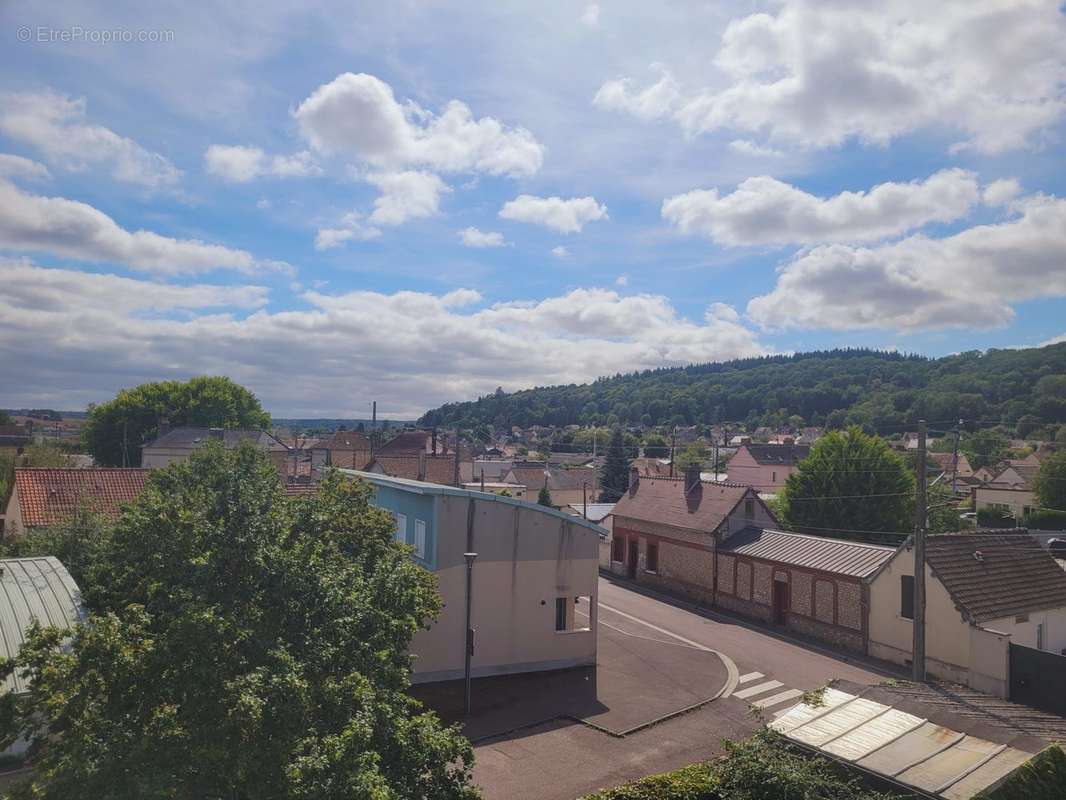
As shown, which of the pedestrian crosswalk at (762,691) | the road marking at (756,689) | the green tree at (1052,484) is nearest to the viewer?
the pedestrian crosswalk at (762,691)

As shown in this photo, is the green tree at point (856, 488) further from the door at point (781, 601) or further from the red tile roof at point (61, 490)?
the red tile roof at point (61, 490)

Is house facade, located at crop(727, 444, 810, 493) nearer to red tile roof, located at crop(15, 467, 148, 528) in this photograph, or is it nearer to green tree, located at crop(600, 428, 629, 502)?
green tree, located at crop(600, 428, 629, 502)

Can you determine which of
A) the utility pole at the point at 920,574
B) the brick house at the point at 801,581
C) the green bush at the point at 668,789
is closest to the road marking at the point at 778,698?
the utility pole at the point at 920,574

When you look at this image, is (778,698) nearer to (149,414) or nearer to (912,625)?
(912,625)

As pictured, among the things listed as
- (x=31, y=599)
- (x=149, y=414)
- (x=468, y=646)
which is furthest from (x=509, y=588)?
(x=149, y=414)

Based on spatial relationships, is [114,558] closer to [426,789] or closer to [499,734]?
[426,789]

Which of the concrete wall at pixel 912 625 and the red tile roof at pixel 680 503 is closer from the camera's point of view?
the concrete wall at pixel 912 625
